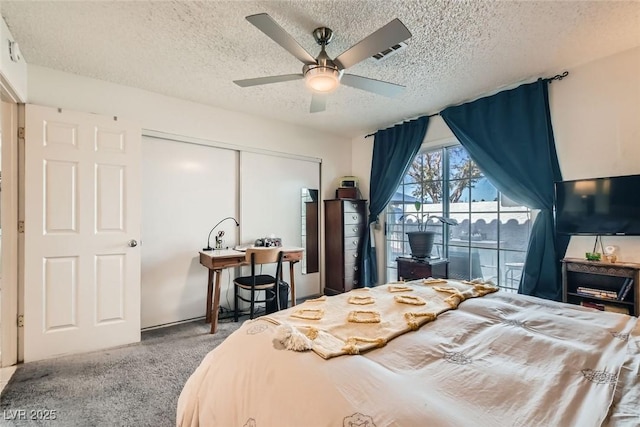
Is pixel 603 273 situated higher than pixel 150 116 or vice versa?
pixel 150 116

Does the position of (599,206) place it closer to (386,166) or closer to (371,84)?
(371,84)

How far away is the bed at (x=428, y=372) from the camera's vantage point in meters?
0.76

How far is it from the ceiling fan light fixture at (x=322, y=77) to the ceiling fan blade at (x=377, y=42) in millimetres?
66

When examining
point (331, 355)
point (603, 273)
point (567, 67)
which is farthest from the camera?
point (567, 67)

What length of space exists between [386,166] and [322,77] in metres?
2.34

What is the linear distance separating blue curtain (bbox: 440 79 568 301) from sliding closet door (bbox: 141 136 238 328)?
295cm

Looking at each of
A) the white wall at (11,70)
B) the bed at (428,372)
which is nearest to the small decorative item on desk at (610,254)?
the bed at (428,372)

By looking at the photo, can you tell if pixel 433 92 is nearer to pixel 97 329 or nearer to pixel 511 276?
pixel 511 276

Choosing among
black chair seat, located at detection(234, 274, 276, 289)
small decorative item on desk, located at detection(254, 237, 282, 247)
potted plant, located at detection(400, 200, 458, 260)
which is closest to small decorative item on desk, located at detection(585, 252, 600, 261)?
potted plant, located at detection(400, 200, 458, 260)

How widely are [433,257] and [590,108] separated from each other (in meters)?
2.00

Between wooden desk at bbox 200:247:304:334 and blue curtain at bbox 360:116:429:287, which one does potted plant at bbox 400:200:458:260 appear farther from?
wooden desk at bbox 200:247:304:334

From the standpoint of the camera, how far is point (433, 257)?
3.52m

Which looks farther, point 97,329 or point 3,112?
point 97,329

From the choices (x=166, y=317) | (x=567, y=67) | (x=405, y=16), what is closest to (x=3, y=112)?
(x=166, y=317)
